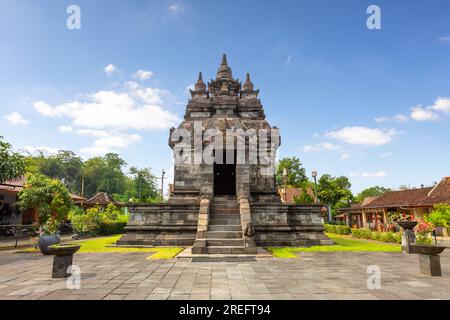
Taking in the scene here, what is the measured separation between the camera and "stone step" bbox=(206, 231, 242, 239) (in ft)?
39.7

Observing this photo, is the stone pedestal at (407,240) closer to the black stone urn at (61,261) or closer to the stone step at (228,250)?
the stone step at (228,250)

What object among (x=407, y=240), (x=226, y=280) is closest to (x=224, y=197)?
(x=407, y=240)

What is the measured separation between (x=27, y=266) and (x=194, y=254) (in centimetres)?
564

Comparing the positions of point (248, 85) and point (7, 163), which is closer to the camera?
point (7, 163)

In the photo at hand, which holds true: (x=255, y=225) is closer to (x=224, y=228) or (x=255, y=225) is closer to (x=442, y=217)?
(x=224, y=228)

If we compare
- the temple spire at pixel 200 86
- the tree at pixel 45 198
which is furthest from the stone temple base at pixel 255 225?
the temple spire at pixel 200 86

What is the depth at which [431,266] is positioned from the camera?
23.5 feet

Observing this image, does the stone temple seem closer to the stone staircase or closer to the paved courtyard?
the stone staircase

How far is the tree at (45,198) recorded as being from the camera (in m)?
20.0

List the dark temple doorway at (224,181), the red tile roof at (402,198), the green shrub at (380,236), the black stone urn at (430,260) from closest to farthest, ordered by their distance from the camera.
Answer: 1. the black stone urn at (430,260)
2. the green shrub at (380,236)
3. the dark temple doorway at (224,181)
4. the red tile roof at (402,198)

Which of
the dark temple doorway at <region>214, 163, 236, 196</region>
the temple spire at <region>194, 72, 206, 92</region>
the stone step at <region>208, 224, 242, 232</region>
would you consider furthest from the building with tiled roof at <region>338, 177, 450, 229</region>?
the temple spire at <region>194, 72, 206, 92</region>

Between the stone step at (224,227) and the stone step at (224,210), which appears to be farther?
the stone step at (224,210)

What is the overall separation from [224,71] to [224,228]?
16493mm

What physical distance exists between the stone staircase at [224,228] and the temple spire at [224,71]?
41.2 ft
